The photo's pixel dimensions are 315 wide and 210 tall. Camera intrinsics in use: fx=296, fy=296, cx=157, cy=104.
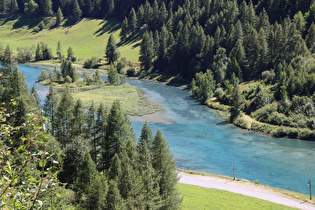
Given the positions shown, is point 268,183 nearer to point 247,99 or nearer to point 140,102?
point 247,99

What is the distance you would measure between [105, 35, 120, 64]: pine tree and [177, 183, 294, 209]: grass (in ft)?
434

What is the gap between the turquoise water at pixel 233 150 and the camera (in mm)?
53469

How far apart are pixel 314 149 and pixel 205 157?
2521 centimetres

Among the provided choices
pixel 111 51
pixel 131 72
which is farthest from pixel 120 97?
pixel 111 51

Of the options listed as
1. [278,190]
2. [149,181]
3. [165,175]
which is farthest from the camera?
Answer: [278,190]

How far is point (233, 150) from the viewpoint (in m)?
64.6

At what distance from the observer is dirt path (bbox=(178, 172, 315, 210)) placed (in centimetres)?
4250

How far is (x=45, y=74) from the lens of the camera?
5123 inches

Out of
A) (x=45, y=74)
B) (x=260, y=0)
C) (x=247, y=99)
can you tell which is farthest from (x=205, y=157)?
(x=260, y=0)

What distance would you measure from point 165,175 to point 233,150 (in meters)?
34.3

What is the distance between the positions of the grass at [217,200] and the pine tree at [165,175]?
6927mm

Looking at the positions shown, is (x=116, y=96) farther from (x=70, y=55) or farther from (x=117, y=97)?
(x=70, y=55)

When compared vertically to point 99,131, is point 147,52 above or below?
above

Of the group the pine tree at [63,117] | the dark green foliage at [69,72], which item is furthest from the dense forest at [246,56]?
the pine tree at [63,117]
